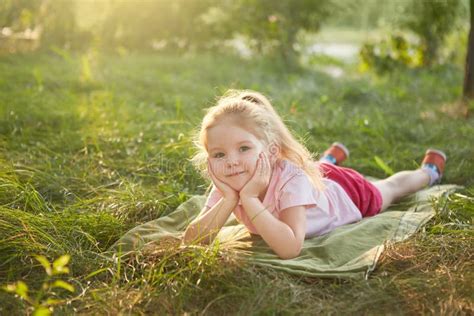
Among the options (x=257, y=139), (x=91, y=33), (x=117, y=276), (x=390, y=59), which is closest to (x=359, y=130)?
(x=257, y=139)

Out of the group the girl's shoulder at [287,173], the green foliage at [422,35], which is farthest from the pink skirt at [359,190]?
the green foliage at [422,35]

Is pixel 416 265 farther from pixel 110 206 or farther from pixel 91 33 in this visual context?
pixel 91 33

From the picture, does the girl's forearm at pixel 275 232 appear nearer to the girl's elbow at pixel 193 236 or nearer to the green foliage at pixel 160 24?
the girl's elbow at pixel 193 236

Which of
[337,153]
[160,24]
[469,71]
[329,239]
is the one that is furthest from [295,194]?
[160,24]

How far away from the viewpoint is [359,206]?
357cm

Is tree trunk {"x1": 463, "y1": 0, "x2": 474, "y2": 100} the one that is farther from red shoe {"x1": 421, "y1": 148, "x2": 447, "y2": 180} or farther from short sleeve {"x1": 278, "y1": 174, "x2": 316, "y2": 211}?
short sleeve {"x1": 278, "y1": 174, "x2": 316, "y2": 211}

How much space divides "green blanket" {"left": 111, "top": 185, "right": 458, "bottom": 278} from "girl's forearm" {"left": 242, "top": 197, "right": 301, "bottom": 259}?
0.04 metres

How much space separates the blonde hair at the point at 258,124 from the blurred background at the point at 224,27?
18.7 ft

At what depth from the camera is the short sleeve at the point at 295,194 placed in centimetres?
286

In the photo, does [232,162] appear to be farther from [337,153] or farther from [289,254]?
[337,153]

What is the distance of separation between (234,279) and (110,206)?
42.6 inches

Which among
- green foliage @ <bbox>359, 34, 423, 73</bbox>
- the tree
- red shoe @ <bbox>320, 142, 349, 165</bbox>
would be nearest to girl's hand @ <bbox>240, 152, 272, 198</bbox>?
red shoe @ <bbox>320, 142, 349, 165</bbox>

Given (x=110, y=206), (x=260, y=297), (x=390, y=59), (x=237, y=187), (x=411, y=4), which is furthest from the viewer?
(x=411, y=4)

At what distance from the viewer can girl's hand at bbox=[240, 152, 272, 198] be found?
9.16 ft
